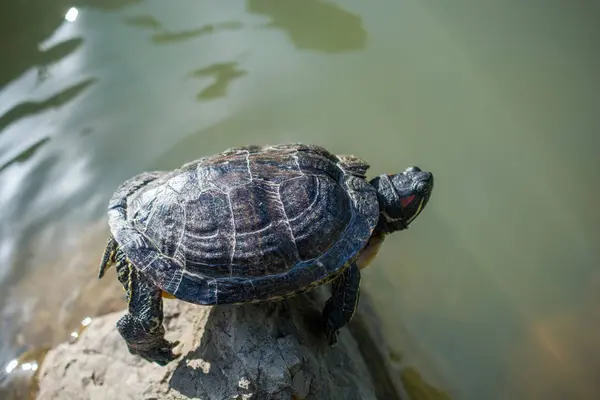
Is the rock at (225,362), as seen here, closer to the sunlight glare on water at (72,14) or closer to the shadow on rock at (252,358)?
the shadow on rock at (252,358)

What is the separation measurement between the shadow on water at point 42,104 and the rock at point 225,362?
3042 millimetres

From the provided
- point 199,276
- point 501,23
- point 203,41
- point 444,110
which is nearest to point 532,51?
point 501,23

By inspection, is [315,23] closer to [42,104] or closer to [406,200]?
[42,104]

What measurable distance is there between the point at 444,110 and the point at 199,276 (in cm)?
390

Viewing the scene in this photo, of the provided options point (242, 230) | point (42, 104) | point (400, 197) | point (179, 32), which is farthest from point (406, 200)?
point (42, 104)

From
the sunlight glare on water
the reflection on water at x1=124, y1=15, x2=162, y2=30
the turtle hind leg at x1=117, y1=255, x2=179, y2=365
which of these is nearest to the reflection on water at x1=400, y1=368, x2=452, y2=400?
the turtle hind leg at x1=117, y1=255, x2=179, y2=365

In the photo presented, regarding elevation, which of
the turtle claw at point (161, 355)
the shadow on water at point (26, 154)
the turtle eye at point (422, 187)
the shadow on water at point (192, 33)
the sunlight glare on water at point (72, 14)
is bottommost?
the turtle claw at point (161, 355)

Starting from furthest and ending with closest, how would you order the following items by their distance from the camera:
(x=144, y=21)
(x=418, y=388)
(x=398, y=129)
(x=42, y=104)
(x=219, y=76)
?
1. (x=144, y=21)
2. (x=219, y=76)
3. (x=42, y=104)
4. (x=398, y=129)
5. (x=418, y=388)

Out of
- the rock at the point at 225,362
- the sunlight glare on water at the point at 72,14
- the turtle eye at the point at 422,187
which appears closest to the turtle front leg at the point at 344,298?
the rock at the point at 225,362

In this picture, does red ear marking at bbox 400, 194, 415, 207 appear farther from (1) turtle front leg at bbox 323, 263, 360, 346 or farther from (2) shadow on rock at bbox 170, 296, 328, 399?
(2) shadow on rock at bbox 170, 296, 328, 399

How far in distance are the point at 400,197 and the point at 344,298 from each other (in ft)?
2.89

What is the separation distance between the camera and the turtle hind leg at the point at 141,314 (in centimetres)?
313

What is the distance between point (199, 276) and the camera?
9.87 feet

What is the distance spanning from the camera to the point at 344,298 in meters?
3.34
